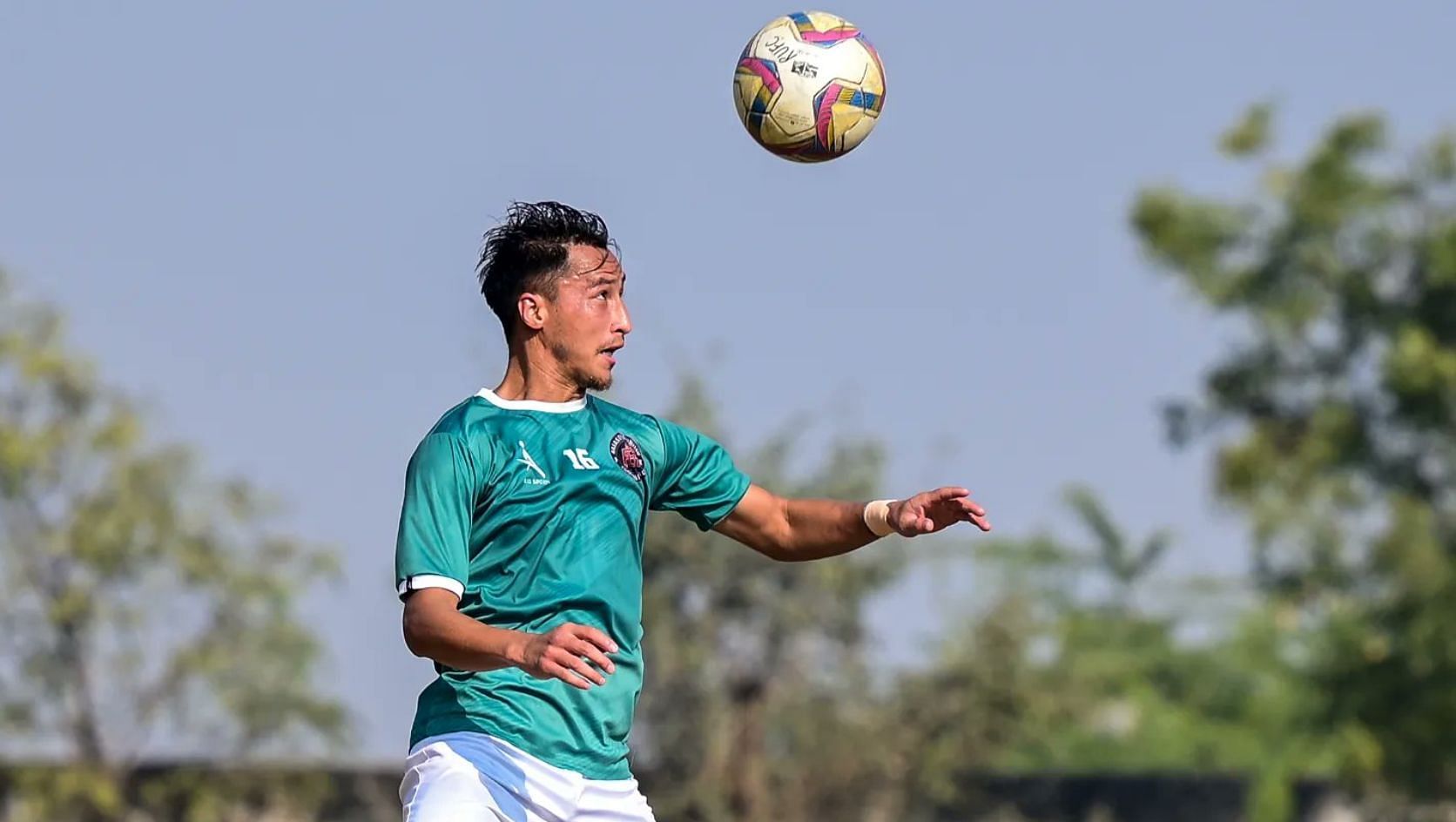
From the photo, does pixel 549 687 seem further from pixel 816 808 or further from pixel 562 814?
pixel 816 808

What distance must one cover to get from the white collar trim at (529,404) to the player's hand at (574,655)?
129cm

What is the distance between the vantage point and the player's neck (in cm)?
753

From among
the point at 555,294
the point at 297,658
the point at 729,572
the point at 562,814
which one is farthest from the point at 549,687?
the point at 297,658

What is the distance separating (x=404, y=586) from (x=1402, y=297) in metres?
28.8

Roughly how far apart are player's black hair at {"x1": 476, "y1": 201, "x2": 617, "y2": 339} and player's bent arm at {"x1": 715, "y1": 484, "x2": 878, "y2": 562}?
0.94m

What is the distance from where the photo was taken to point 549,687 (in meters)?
7.12

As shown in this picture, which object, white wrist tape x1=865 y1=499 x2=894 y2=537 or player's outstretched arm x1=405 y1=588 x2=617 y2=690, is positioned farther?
white wrist tape x1=865 y1=499 x2=894 y2=537

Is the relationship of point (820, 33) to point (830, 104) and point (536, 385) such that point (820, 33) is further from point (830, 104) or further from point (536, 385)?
point (536, 385)

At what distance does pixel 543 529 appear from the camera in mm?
7230

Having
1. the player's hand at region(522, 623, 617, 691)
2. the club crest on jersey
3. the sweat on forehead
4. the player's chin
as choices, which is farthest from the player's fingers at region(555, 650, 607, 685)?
the sweat on forehead

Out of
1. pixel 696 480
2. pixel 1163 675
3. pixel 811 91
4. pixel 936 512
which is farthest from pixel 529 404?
pixel 1163 675

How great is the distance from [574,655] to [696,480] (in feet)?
5.59

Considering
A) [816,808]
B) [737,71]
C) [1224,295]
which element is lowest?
[816,808]

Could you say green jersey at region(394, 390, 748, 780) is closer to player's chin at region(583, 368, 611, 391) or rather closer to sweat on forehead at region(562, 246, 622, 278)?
player's chin at region(583, 368, 611, 391)
